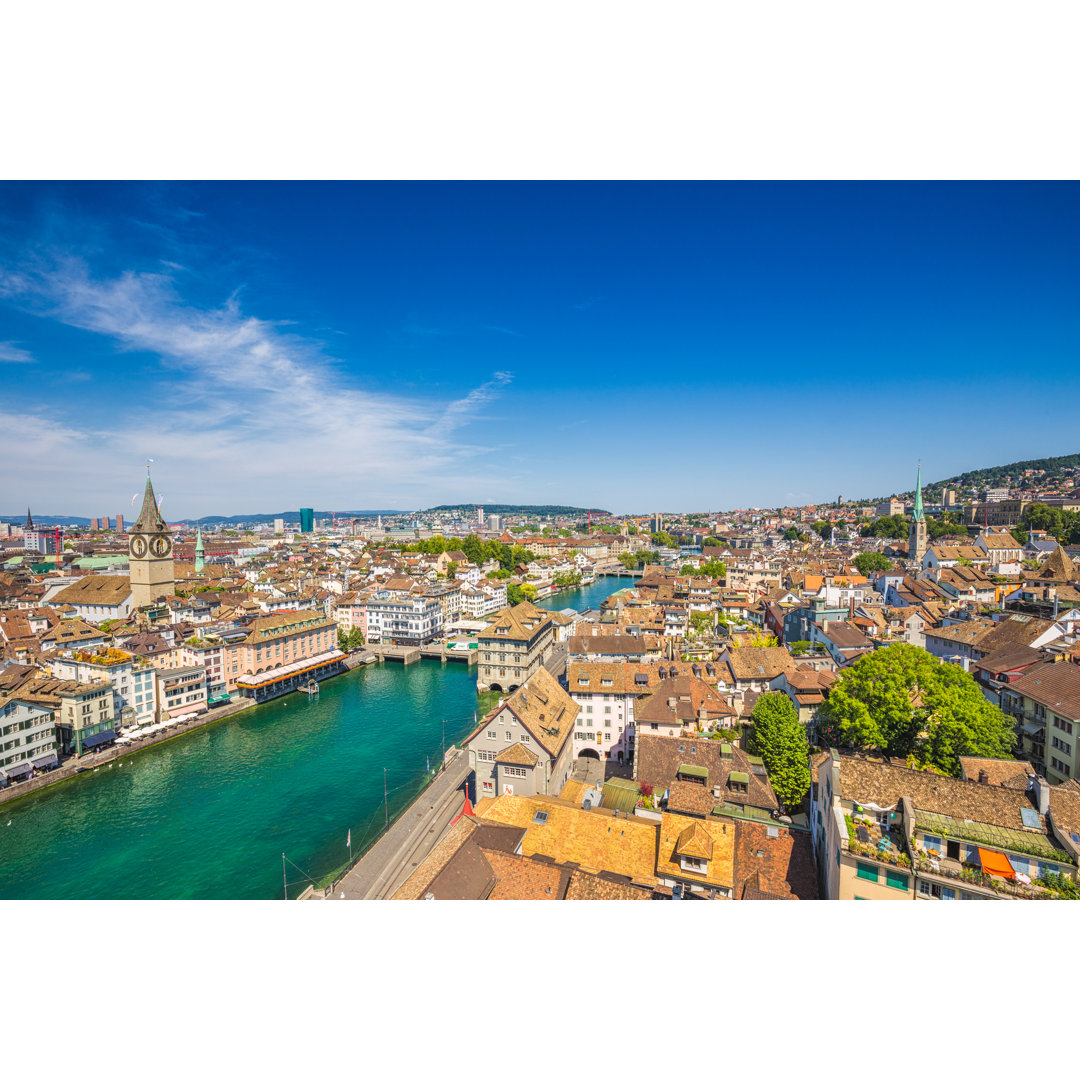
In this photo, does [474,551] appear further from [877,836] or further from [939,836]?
[939,836]

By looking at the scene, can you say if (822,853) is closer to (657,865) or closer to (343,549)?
(657,865)

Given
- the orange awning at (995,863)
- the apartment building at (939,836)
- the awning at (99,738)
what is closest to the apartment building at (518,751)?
the apartment building at (939,836)

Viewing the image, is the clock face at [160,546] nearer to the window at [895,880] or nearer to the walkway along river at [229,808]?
the walkway along river at [229,808]

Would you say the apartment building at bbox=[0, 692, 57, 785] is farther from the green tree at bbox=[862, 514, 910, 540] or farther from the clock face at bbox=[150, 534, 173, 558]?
the green tree at bbox=[862, 514, 910, 540]

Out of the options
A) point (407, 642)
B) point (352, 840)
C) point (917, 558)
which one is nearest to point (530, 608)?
point (407, 642)

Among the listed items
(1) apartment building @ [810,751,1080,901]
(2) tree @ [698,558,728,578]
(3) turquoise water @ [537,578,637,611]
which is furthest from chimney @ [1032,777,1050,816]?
(2) tree @ [698,558,728,578]

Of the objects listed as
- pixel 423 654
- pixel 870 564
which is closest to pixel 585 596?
pixel 870 564

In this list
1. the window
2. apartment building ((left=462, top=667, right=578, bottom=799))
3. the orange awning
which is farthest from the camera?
apartment building ((left=462, top=667, right=578, bottom=799))
